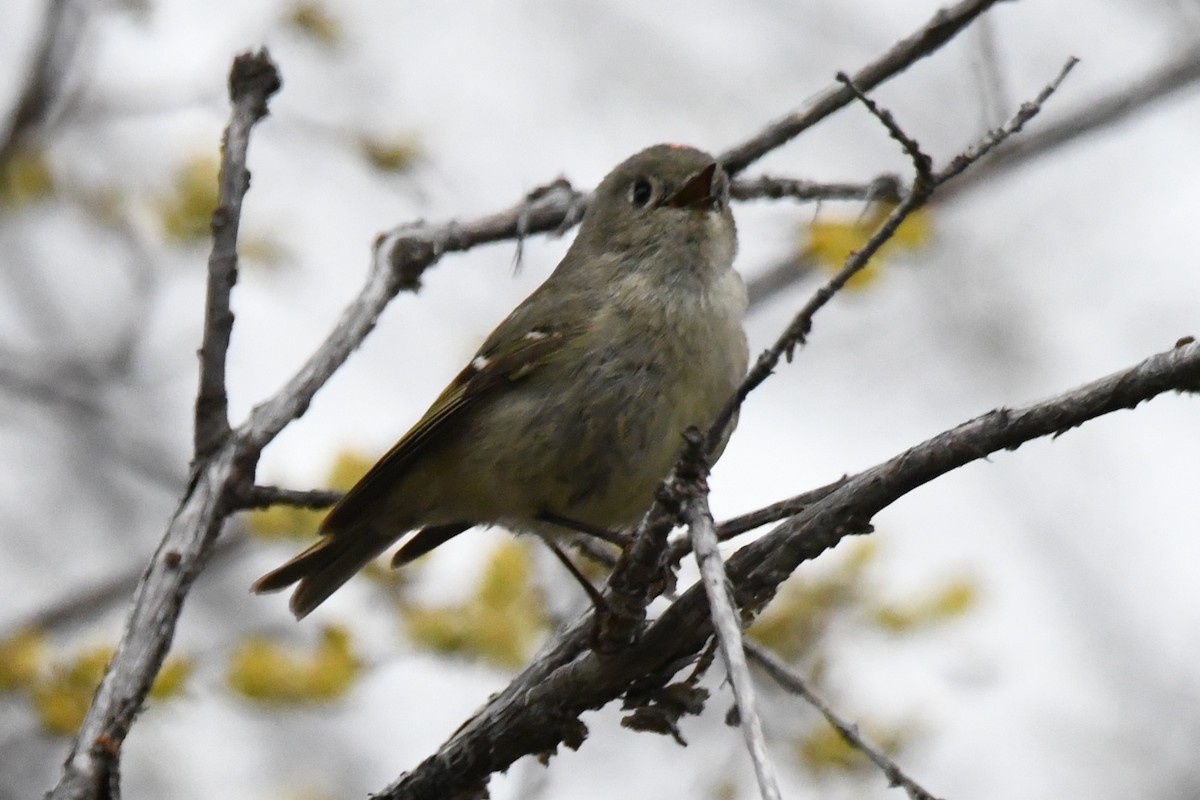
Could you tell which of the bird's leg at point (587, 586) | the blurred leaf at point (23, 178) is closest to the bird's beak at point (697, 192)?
the bird's leg at point (587, 586)

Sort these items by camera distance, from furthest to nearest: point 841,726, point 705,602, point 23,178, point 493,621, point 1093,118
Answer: point 23,178
point 1093,118
point 493,621
point 841,726
point 705,602

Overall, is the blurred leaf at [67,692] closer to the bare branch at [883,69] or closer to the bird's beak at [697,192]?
the bird's beak at [697,192]

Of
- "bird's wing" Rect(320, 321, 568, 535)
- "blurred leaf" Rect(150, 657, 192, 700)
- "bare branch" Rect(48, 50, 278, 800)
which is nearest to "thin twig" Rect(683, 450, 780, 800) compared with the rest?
"bare branch" Rect(48, 50, 278, 800)

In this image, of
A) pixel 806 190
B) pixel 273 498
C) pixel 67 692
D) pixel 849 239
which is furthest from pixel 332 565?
pixel 849 239

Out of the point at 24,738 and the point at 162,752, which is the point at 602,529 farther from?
the point at 162,752

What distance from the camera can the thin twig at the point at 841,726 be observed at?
1.84m

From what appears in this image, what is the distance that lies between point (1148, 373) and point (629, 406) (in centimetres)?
145

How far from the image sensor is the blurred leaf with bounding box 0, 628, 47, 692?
3279 mm

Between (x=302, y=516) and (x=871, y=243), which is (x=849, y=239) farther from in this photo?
(x=871, y=243)

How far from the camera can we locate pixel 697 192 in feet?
10.6

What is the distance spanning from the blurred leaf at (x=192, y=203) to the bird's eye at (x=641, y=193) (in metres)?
1.33

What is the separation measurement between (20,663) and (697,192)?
187 cm

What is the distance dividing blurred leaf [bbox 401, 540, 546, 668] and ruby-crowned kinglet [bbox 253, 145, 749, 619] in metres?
0.19

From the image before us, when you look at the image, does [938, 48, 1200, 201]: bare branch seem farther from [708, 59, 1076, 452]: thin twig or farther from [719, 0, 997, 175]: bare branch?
[708, 59, 1076, 452]: thin twig
